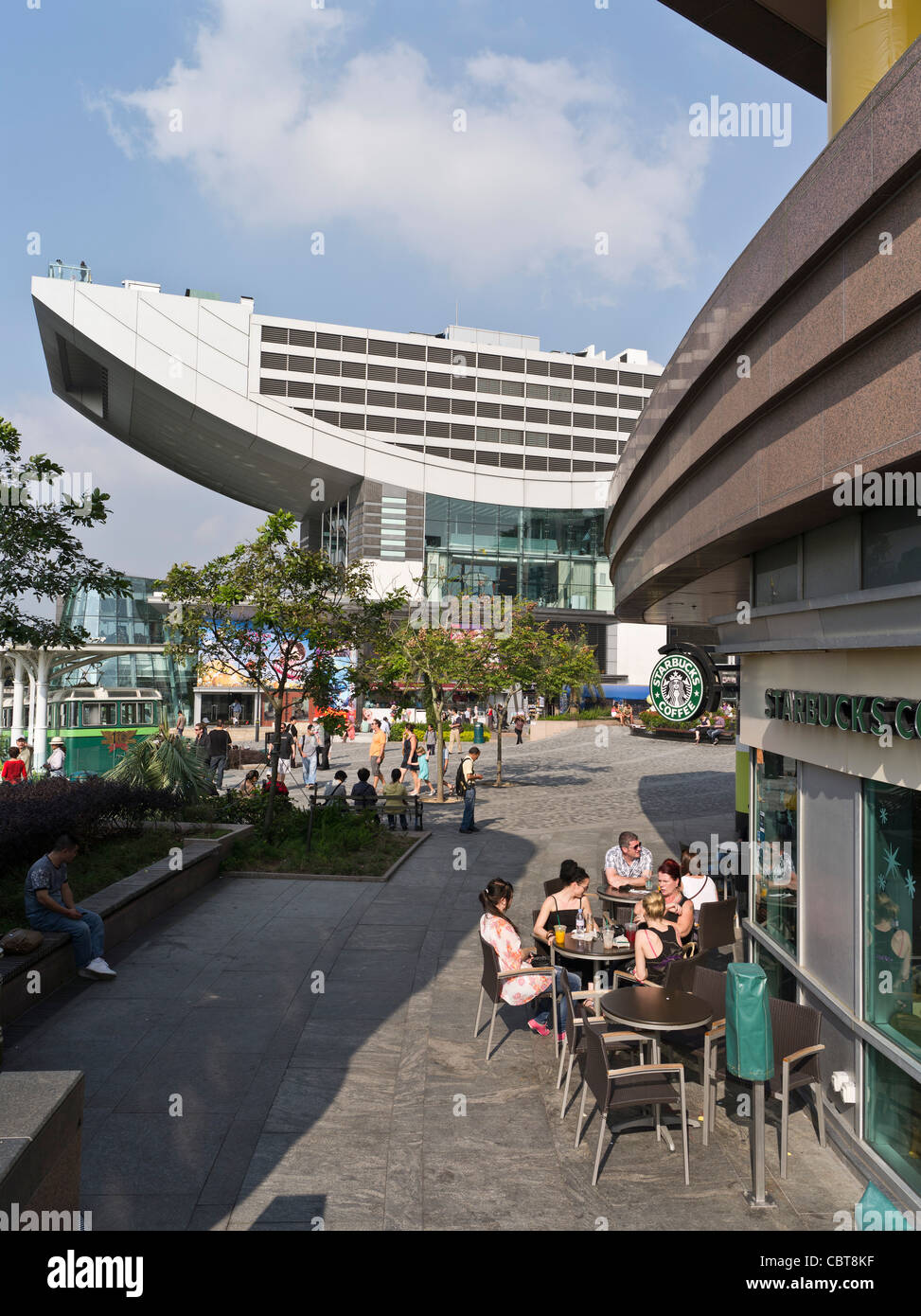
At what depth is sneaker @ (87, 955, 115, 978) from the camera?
8641mm

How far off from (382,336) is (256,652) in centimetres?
5599

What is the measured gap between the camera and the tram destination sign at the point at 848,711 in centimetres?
480

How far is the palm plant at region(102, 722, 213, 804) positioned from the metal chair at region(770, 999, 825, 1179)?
11590mm

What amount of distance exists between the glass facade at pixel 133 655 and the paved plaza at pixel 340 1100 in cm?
2832

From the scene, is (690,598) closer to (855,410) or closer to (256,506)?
(855,410)

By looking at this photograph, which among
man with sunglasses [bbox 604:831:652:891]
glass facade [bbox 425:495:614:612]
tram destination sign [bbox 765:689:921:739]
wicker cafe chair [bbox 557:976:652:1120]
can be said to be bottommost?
wicker cafe chair [bbox 557:976:652:1120]

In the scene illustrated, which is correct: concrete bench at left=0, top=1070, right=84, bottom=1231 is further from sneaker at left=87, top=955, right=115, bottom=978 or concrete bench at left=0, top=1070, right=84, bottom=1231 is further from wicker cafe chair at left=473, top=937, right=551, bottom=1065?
sneaker at left=87, top=955, right=115, bottom=978

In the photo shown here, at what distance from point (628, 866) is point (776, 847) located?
10.0 feet

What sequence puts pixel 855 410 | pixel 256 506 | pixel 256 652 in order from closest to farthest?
pixel 855 410, pixel 256 652, pixel 256 506

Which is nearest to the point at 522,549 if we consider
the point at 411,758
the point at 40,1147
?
the point at 411,758

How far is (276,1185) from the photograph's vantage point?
5.15 meters

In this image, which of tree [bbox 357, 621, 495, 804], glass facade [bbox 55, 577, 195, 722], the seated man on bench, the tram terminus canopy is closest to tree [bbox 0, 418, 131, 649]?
the seated man on bench

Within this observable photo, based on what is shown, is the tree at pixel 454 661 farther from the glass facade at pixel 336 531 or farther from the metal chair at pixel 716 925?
the glass facade at pixel 336 531
